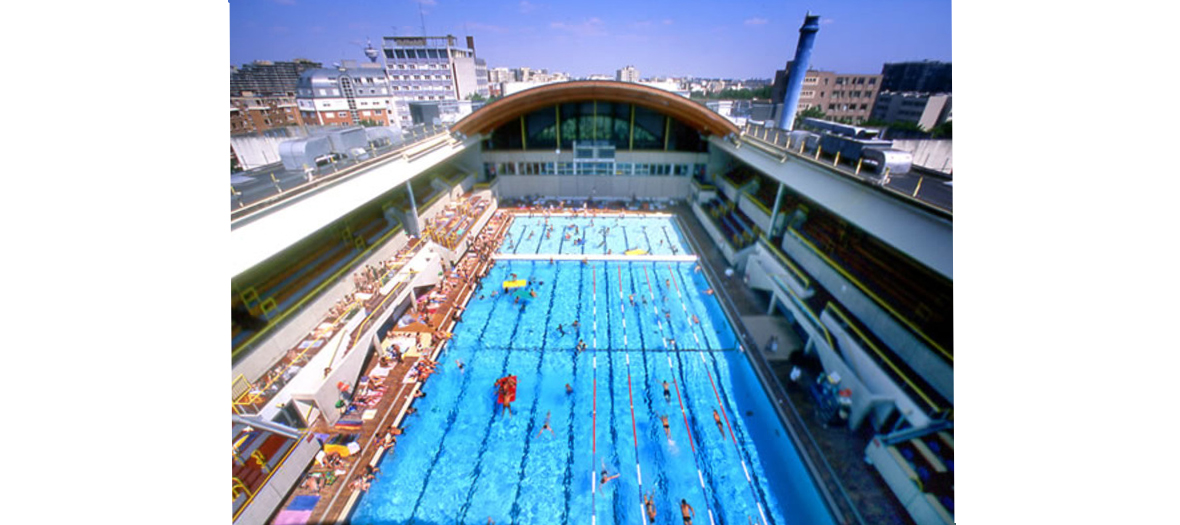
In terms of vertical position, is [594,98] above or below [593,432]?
above

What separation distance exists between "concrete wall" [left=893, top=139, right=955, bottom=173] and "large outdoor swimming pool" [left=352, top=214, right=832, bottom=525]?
36.9 feet

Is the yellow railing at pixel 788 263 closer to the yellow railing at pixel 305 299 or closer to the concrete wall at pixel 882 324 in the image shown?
the concrete wall at pixel 882 324

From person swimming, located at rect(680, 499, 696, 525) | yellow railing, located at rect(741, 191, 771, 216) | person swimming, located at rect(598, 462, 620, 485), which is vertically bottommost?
person swimming, located at rect(598, 462, 620, 485)

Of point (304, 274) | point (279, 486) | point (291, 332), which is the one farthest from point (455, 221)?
point (279, 486)

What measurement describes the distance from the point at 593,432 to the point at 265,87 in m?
171

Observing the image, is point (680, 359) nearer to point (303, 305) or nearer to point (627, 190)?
point (303, 305)

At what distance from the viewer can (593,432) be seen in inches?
520

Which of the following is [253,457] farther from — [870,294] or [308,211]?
[870,294]

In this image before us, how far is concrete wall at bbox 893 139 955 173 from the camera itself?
52.3 feet

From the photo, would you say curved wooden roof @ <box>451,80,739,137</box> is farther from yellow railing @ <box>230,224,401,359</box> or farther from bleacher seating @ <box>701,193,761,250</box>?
yellow railing @ <box>230,224,401,359</box>

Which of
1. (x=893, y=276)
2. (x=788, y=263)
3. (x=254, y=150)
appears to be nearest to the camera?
(x=893, y=276)

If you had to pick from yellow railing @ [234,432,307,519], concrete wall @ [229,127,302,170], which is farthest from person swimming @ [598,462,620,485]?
concrete wall @ [229,127,302,170]

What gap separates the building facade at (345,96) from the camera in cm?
5928

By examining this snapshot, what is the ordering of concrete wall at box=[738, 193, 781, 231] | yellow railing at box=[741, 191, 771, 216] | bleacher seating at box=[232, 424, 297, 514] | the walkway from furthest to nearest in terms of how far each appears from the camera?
yellow railing at box=[741, 191, 771, 216] → concrete wall at box=[738, 193, 781, 231] → the walkway → bleacher seating at box=[232, 424, 297, 514]
